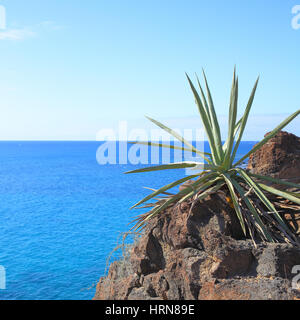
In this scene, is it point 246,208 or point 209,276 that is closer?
point 209,276

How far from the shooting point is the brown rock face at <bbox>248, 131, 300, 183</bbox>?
429 cm

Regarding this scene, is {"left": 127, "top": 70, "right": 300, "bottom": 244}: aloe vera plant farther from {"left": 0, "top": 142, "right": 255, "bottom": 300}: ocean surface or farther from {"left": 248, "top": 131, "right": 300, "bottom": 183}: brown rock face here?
{"left": 0, "top": 142, "right": 255, "bottom": 300}: ocean surface

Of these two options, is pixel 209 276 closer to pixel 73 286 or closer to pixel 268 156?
pixel 268 156

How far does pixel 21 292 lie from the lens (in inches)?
473

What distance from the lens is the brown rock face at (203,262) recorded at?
289cm

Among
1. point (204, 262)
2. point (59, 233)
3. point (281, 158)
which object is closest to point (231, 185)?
point (204, 262)

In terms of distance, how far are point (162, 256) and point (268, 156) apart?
1934 millimetres

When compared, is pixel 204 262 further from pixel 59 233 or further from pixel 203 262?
pixel 59 233

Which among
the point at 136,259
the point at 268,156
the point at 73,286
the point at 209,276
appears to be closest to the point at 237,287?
the point at 209,276

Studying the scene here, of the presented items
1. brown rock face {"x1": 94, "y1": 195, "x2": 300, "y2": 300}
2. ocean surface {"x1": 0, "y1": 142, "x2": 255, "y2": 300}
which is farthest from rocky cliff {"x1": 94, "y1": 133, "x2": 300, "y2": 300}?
ocean surface {"x1": 0, "y1": 142, "x2": 255, "y2": 300}

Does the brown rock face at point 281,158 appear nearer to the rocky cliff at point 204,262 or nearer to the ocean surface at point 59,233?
the rocky cliff at point 204,262

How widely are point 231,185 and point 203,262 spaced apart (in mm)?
819

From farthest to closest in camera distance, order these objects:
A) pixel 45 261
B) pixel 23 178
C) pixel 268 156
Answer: pixel 23 178
pixel 45 261
pixel 268 156

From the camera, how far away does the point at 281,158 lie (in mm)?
4309
